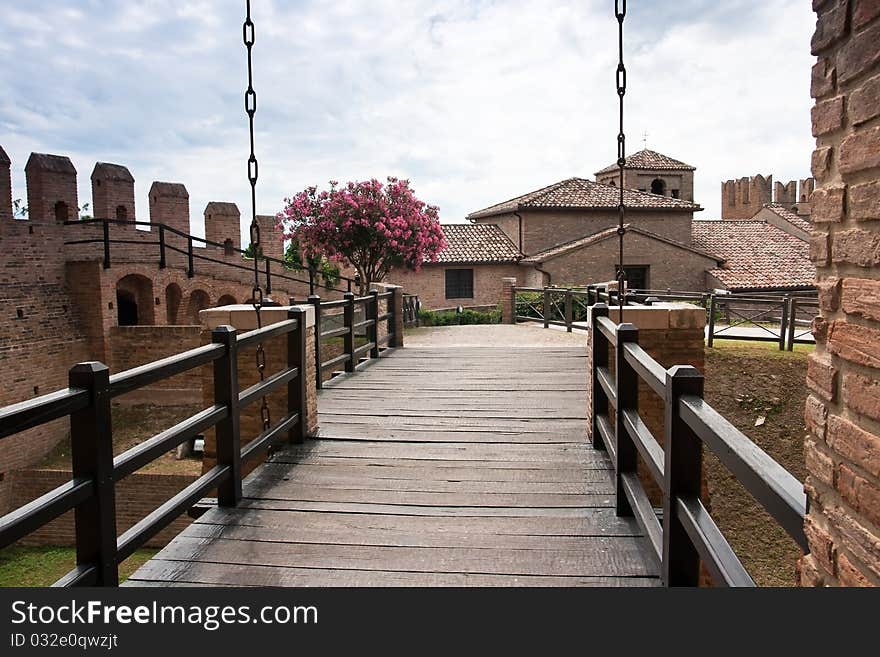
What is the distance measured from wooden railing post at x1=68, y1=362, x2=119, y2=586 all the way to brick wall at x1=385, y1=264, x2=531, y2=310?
28.2m

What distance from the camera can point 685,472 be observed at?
111 inches

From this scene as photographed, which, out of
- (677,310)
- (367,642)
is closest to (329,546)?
(367,642)

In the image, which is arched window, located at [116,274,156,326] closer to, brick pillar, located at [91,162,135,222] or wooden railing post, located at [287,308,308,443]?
brick pillar, located at [91,162,135,222]

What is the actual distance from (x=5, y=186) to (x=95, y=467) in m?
15.6

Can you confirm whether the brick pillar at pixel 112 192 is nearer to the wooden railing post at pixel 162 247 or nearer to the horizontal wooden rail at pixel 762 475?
the wooden railing post at pixel 162 247

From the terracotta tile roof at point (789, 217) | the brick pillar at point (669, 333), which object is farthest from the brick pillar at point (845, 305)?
the terracotta tile roof at point (789, 217)

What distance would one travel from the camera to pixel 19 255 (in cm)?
1645

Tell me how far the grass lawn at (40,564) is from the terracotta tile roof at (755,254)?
2389 centimetres

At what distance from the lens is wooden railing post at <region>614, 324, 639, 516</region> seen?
13.6 ft

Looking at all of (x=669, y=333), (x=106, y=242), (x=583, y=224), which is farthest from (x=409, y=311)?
(x=669, y=333)

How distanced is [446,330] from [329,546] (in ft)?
51.1

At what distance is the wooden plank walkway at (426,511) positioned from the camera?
11.7ft

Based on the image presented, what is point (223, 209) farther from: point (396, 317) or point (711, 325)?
point (711, 325)

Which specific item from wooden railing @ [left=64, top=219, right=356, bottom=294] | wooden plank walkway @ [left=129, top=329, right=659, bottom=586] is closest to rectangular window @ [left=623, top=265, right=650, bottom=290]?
wooden railing @ [left=64, top=219, right=356, bottom=294]
